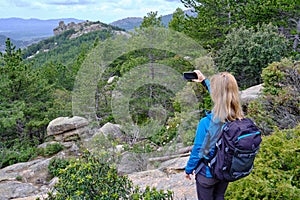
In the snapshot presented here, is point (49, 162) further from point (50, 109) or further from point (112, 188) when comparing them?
point (112, 188)

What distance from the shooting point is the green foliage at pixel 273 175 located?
259cm

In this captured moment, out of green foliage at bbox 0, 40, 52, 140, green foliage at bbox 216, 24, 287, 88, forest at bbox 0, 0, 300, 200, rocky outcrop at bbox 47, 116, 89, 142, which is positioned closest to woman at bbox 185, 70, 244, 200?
forest at bbox 0, 0, 300, 200

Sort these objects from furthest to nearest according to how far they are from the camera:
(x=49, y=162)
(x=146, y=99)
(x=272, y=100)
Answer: (x=146, y=99)
(x=49, y=162)
(x=272, y=100)

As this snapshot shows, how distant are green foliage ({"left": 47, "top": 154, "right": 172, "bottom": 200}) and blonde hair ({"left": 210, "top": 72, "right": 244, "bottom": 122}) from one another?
0.88 metres

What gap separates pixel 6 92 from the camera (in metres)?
13.5

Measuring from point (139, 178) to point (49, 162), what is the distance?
6586mm

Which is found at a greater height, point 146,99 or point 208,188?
point 208,188

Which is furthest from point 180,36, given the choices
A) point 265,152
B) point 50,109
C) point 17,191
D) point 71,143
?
point 265,152

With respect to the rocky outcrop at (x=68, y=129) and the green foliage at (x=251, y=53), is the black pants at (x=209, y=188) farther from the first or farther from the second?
the rocky outcrop at (x=68, y=129)

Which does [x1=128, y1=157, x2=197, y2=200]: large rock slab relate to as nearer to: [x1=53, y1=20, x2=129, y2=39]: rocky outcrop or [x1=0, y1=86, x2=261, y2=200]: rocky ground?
[x1=0, y1=86, x2=261, y2=200]: rocky ground

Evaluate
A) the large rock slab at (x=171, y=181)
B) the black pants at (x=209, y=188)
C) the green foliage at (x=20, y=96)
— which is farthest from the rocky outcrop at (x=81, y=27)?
the black pants at (x=209, y=188)

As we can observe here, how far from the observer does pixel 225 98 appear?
1917 millimetres

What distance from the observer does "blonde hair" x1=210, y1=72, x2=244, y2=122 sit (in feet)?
6.30

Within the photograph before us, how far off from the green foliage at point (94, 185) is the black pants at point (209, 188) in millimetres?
300
